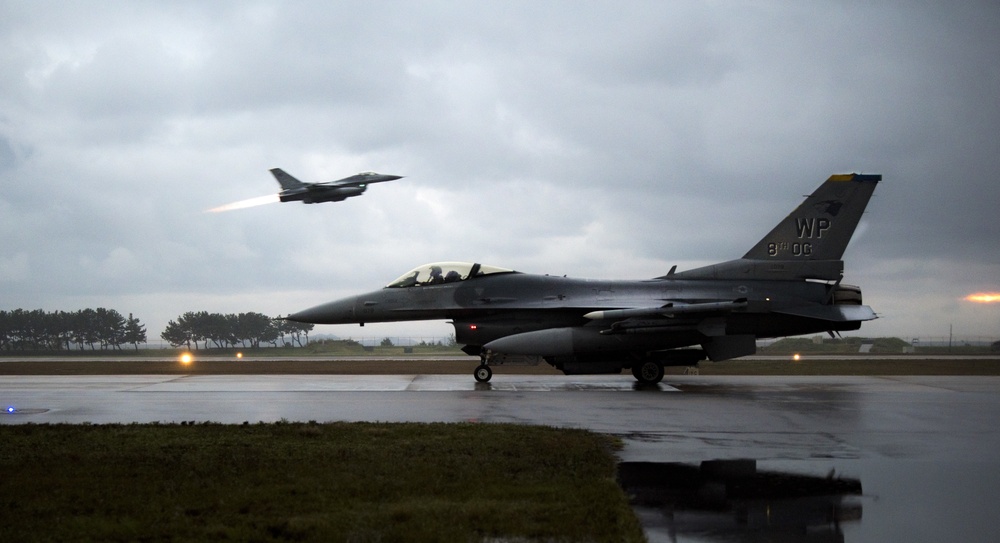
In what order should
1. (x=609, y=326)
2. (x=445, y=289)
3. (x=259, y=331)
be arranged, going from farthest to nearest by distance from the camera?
1. (x=259, y=331)
2. (x=445, y=289)
3. (x=609, y=326)

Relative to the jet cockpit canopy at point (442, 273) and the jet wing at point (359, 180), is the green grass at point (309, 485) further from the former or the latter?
the jet wing at point (359, 180)

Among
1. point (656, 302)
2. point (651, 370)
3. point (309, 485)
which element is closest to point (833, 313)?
point (656, 302)

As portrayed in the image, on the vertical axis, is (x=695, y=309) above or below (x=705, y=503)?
above

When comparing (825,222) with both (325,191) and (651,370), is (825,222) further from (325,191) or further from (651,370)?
(325,191)

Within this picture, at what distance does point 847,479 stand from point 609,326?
1295 centimetres

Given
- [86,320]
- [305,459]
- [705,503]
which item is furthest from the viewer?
[86,320]

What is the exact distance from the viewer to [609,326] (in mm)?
20953

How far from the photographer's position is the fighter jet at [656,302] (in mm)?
20656

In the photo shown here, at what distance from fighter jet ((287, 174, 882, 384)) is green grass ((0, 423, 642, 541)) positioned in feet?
31.5

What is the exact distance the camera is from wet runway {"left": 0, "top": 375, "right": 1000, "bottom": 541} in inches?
261

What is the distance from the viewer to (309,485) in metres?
7.47

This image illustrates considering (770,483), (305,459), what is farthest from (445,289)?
(770,483)

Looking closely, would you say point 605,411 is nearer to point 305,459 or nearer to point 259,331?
point 305,459

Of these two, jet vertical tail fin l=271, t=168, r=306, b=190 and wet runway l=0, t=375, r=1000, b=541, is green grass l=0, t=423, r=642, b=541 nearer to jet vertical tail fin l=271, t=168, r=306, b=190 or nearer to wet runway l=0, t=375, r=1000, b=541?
wet runway l=0, t=375, r=1000, b=541
